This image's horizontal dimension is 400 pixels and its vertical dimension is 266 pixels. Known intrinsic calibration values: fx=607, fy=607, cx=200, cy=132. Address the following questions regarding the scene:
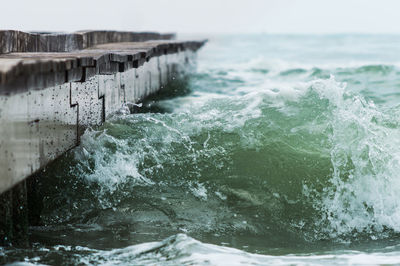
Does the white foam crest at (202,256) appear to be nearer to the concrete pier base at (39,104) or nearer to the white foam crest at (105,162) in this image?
the concrete pier base at (39,104)

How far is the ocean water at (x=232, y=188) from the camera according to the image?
4.82m

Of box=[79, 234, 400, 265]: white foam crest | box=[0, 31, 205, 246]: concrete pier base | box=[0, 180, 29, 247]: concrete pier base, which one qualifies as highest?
box=[0, 31, 205, 246]: concrete pier base

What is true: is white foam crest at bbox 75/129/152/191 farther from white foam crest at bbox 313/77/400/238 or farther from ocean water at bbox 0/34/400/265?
white foam crest at bbox 313/77/400/238

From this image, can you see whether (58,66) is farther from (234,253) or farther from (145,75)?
(145,75)

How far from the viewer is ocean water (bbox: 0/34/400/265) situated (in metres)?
4.82

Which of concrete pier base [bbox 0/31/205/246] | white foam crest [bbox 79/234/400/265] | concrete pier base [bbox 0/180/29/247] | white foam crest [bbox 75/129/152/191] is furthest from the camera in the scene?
white foam crest [bbox 75/129/152/191]

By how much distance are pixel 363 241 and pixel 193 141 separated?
2.62m

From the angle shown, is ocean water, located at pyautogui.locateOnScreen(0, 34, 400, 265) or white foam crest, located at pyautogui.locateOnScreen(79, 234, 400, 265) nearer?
white foam crest, located at pyautogui.locateOnScreen(79, 234, 400, 265)

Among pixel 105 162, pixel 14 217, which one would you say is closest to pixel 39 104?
pixel 14 217

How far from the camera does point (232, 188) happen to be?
21.0ft

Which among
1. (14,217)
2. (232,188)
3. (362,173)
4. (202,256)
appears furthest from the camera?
(362,173)

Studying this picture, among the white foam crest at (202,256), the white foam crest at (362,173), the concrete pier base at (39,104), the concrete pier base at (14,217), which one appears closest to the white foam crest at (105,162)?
the concrete pier base at (39,104)

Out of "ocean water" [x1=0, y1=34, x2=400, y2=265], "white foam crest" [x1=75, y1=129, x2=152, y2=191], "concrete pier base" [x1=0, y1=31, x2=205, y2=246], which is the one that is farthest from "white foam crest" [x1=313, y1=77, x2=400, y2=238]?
"concrete pier base" [x1=0, y1=31, x2=205, y2=246]

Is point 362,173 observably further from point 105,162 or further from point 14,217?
point 14,217
